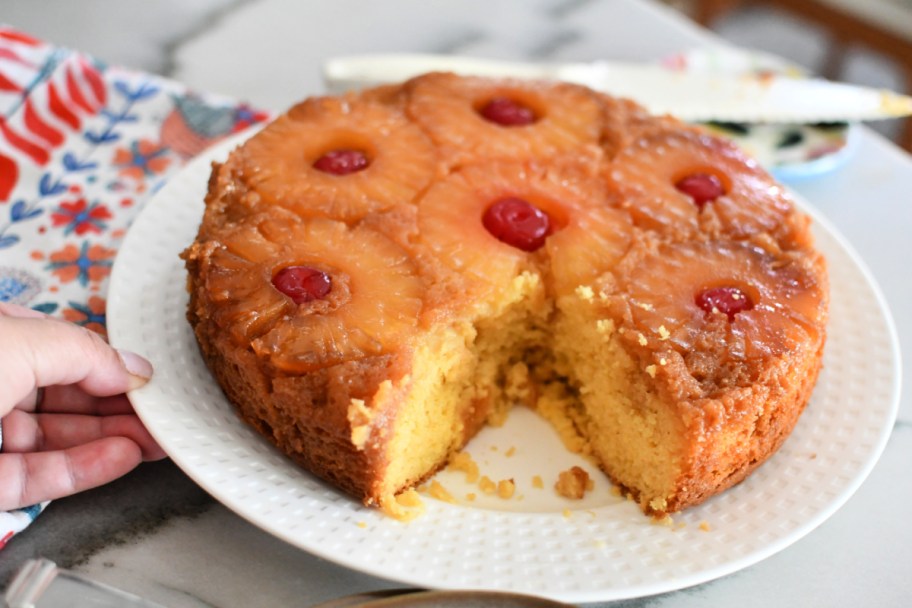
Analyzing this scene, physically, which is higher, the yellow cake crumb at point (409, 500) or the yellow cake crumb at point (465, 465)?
the yellow cake crumb at point (409, 500)

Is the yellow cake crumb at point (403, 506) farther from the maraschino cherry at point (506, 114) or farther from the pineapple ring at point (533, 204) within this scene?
the maraschino cherry at point (506, 114)

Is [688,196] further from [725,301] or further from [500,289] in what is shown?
[500,289]

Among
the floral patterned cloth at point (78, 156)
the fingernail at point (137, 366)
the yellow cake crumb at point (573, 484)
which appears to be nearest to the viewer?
the fingernail at point (137, 366)

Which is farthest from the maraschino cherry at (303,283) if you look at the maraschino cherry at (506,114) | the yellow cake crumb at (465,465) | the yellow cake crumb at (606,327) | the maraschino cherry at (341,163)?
the maraschino cherry at (506,114)

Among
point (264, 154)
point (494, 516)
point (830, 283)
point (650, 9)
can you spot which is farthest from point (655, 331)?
point (650, 9)

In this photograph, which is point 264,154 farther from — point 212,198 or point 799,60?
point 799,60

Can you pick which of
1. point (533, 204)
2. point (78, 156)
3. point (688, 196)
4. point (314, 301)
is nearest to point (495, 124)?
point (533, 204)
